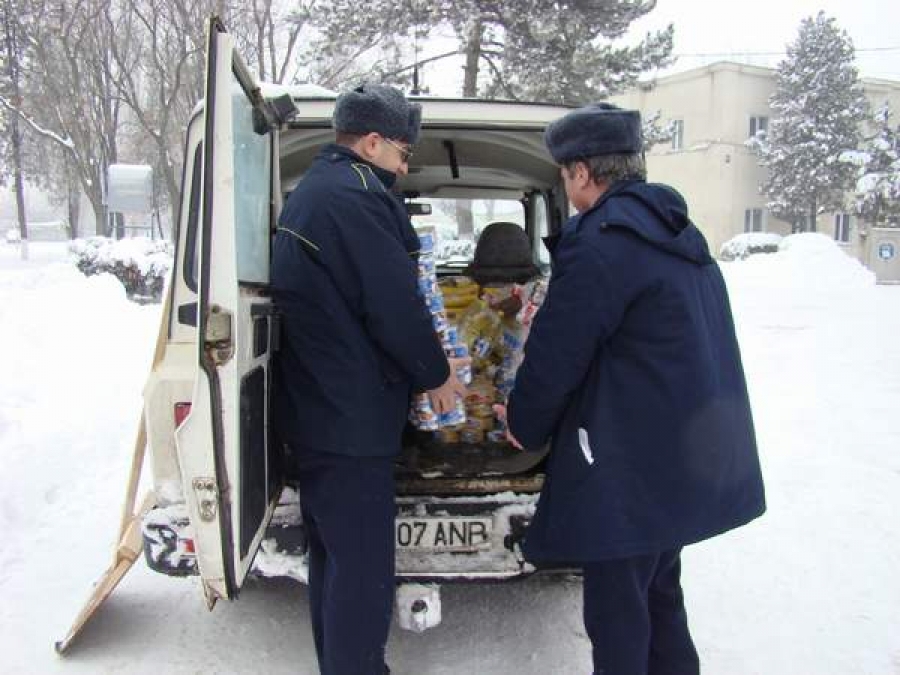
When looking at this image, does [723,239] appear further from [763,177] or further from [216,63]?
[216,63]

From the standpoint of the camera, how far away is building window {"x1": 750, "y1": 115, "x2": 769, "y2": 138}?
33.5 meters

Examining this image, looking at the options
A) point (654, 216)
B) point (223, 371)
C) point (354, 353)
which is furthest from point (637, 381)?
point (223, 371)

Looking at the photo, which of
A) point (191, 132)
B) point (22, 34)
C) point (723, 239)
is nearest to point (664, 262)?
point (191, 132)

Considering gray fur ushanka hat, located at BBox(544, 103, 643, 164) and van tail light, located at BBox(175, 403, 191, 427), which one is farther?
van tail light, located at BBox(175, 403, 191, 427)

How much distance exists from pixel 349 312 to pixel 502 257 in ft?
5.73

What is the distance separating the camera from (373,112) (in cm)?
222

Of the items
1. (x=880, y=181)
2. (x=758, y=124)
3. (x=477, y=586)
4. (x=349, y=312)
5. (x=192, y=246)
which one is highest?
(x=758, y=124)

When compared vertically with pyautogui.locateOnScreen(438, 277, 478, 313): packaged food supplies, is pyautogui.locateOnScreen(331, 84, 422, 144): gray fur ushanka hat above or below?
above

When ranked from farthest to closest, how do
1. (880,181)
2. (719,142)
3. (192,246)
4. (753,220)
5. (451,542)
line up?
(753,220)
(719,142)
(880,181)
(451,542)
(192,246)

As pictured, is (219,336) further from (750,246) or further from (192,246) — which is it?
(750,246)

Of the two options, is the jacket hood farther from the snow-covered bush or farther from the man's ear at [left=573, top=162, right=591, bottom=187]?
the snow-covered bush

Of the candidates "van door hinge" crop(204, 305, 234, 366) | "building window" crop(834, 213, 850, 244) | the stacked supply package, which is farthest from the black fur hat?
"building window" crop(834, 213, 850, 244)

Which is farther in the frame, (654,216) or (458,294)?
(458,294)

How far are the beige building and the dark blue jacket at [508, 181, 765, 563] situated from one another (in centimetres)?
3236
